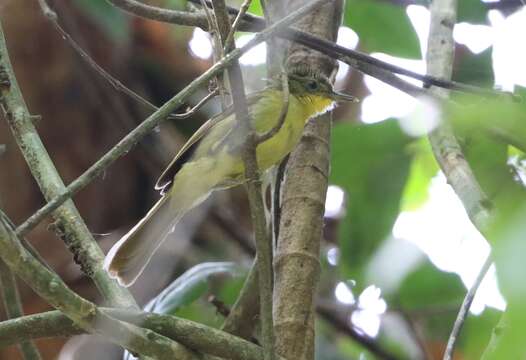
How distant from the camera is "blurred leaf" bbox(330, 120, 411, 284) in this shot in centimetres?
234

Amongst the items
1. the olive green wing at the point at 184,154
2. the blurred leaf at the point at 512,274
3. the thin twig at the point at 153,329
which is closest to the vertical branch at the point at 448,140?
the blurred leaf at the point at 512,274

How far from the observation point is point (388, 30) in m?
2.64

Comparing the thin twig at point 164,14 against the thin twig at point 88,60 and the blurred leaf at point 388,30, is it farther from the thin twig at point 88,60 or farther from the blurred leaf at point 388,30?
the blurred leaf at point 388,30

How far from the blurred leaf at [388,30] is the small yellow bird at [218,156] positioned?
23cm

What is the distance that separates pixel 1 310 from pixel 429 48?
2.44m

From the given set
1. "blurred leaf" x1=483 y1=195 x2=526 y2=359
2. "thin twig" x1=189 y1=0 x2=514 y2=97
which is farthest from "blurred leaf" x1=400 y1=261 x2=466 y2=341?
"blurred leaf" x1=483 y1=195 x2=526 y2=359

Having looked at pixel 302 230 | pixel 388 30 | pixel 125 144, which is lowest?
pixel 125 144

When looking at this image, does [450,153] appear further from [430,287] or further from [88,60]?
[430,287]

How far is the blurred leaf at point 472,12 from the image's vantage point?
102 inches

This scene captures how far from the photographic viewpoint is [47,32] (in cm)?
436

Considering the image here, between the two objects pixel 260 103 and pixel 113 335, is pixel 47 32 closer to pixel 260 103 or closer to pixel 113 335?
pixel 260 103

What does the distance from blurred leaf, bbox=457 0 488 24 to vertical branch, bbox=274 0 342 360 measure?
0.41 meters

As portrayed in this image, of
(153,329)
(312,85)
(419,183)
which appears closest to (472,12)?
(312,85)

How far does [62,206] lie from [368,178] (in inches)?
43.8
